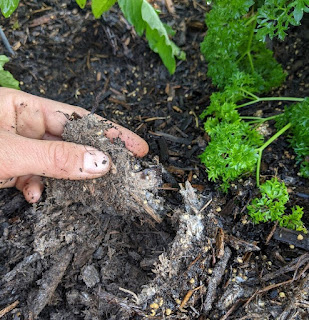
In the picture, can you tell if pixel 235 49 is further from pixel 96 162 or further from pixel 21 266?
pixel 21 266

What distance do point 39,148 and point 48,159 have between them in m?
0.08

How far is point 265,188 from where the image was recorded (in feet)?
6.20

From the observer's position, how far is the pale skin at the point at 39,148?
1.80 m

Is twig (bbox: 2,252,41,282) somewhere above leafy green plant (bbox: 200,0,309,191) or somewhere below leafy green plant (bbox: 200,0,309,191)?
below

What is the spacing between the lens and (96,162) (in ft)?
6.14

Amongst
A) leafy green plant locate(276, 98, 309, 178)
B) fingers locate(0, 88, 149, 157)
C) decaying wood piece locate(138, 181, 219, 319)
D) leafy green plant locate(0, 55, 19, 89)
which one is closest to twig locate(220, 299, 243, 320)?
decaying wood piece locate(138, 181, 219, 319)

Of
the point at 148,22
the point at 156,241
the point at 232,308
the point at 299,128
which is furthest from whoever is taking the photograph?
the point at 148,22

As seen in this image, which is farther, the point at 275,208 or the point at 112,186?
the point at 112,186

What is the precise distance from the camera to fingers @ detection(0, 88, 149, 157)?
218 cm

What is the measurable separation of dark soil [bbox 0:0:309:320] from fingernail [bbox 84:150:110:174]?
0.30ft

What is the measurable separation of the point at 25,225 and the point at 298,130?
193cm

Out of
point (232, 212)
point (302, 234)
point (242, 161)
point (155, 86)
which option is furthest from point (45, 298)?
point (155, 86)

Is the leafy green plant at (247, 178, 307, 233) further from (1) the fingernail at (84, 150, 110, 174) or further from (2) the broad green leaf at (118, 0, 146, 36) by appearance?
(2) the broad green leaf at (118, 0, 146, 36)

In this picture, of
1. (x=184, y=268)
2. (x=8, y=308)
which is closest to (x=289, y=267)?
(x=184, y=268)
